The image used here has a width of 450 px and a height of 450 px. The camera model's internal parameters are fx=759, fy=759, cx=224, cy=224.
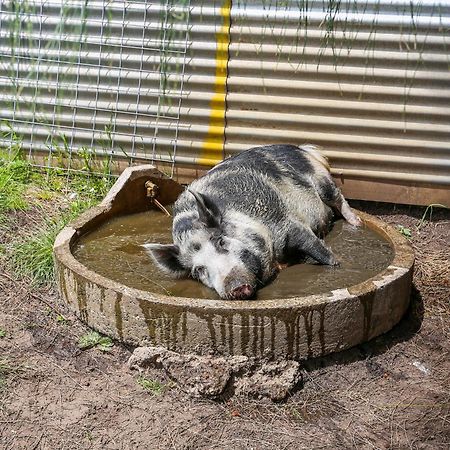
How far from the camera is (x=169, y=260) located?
4.81 m

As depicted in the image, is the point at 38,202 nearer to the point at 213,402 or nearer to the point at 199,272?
the point at 199,272

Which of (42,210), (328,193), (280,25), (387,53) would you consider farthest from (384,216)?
(42,210)

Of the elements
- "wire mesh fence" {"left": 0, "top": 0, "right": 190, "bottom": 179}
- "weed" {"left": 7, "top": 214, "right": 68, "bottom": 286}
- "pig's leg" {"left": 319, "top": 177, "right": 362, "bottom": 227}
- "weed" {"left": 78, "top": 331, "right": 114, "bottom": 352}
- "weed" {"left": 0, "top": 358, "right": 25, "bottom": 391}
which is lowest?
"weed" {"left": 0, "top": 358, "right": 25, "bottom": 391}

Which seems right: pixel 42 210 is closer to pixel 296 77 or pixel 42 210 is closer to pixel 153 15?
pixel 153 15

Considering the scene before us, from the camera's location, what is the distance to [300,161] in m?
5.66

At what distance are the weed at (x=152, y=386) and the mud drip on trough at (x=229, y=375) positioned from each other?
0.08 m

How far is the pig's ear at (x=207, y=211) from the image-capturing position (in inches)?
185

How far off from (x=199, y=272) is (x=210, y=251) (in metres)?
0.16

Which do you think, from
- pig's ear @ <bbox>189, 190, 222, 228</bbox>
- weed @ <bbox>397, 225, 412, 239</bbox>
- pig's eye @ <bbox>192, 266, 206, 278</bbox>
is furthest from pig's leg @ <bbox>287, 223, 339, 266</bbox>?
weed @ <bbox>397, 225, 412, 239</bbox>

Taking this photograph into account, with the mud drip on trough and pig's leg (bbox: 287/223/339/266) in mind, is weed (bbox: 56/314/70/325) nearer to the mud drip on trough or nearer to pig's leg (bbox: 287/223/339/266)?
the mud drip on trough

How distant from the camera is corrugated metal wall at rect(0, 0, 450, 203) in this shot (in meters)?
5.75

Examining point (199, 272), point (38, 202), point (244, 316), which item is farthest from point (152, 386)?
point (38, 202)

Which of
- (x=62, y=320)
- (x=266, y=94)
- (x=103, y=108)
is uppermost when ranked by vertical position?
(x=266, y=94)

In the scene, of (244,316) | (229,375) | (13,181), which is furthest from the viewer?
(13,181)
